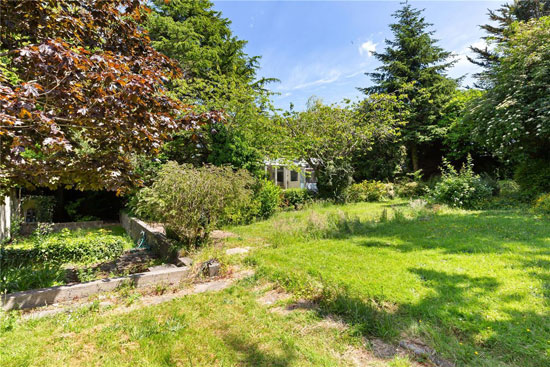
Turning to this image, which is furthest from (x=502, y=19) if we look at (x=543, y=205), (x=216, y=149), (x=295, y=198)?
(x=216, y=149)

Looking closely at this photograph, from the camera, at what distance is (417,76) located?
62.2 feet

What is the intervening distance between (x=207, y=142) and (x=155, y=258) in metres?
5.36

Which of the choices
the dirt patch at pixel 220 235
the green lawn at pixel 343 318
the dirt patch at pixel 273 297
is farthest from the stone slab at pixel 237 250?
the dirt patch at pixel 273 297

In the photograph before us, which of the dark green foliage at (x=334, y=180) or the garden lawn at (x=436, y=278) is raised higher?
the dark green foliage at (x=334, y=180)

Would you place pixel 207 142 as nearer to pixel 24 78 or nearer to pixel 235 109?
pixel 235 109

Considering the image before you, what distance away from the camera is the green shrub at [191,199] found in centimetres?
529

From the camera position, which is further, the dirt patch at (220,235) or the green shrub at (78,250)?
the dirt patch at (220,235)

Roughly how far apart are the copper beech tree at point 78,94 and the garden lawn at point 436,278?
3092 mm

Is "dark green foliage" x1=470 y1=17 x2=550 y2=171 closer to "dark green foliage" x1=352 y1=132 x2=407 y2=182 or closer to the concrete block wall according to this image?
"dark green foliage" x1=352 y1=132 x2=407 y2=182

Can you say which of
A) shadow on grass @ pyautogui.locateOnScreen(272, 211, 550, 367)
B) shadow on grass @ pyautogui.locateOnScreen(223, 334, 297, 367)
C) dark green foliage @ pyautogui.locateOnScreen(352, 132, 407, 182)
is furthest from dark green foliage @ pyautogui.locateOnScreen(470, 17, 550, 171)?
shadow on grass @ pyautogui.locateOnScreen(223, 334, 297, 367)

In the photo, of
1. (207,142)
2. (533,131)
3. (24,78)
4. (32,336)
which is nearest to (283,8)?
(207,142)

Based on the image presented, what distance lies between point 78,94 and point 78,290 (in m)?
2.75

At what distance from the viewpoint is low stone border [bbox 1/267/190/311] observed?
3223 millimetres

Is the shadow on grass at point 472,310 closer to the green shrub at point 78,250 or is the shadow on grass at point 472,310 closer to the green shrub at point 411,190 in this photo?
the green shrub at point 78,250
